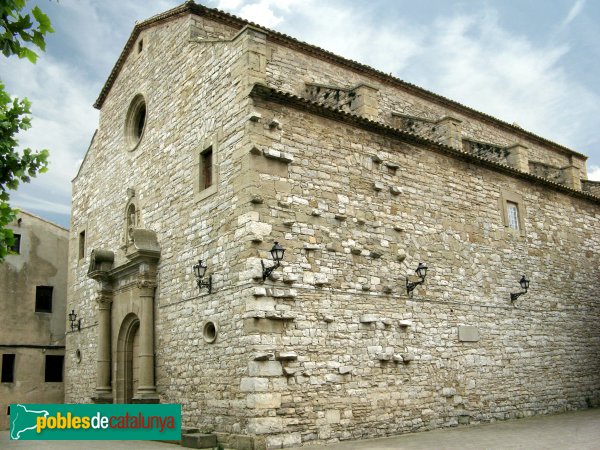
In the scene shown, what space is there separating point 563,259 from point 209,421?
10636mm

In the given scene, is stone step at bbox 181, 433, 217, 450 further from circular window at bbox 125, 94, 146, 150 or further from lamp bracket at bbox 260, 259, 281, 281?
circular window at bbox 125, 94, 146, 150

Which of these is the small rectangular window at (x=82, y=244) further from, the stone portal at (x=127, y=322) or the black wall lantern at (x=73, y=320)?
the stone portal at (x=127, y=322)

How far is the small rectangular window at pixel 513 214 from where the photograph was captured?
15069 mm

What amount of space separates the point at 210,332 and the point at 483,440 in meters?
5.01

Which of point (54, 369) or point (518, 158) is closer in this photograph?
point (518, 158)

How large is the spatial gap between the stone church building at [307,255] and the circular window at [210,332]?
65 mm

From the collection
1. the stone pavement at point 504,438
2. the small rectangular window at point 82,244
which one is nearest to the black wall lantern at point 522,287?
the stone pavement at point 504,438

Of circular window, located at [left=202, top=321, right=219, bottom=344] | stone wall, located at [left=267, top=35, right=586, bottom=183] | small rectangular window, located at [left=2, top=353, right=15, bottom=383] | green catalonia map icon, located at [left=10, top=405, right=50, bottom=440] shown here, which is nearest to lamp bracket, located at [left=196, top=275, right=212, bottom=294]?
circular window, located at [left=202, top=321, right=219, bottom=344]

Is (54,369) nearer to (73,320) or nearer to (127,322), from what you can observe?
(73,320)

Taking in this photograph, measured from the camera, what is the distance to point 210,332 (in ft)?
35.9

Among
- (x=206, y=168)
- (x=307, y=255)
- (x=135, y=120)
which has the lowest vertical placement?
(x=307, y=255)

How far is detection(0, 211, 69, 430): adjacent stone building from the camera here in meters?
17.7

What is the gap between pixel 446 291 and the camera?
510 inches

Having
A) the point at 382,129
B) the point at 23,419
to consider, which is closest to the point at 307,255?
the point at 382,129
